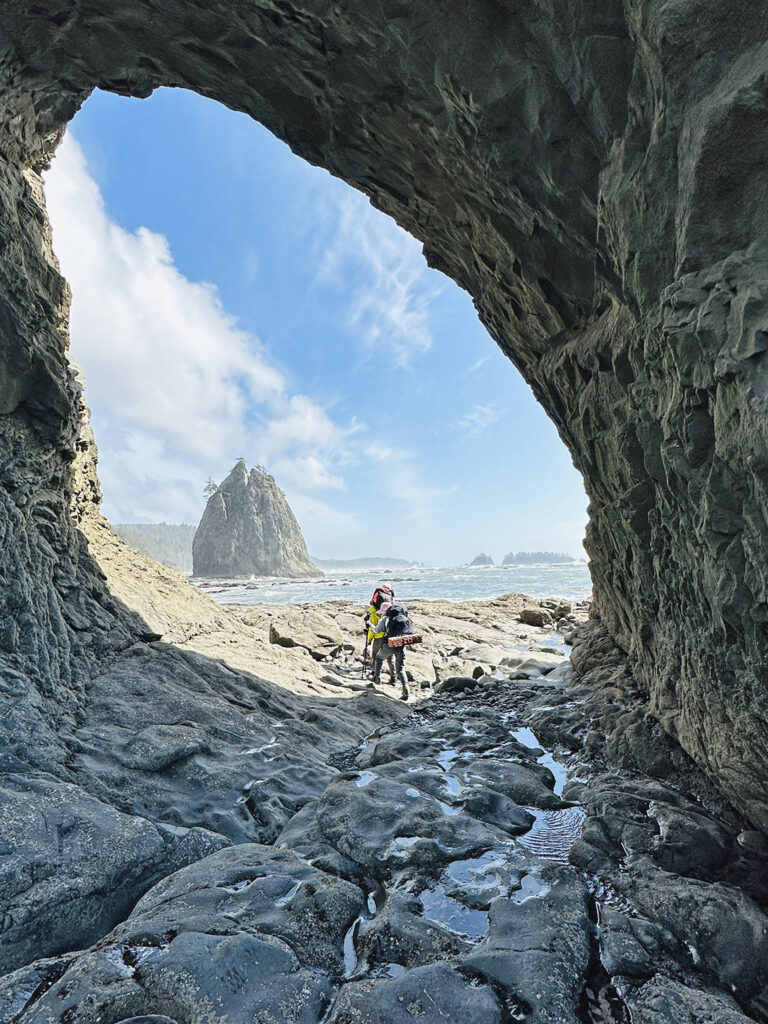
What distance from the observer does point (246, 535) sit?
102m

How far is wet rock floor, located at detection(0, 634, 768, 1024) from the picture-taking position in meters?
2.56

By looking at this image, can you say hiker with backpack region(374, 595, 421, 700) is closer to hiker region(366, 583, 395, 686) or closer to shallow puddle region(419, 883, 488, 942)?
hiker region(366, 583, 395, 686)

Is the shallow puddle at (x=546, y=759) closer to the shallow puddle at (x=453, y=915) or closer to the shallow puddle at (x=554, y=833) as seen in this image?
the shallow puddle at (x=554, y=833)

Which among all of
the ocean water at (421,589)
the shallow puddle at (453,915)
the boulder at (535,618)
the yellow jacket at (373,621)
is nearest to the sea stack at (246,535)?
the ocean water at (421,589)

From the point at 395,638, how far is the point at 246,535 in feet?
312

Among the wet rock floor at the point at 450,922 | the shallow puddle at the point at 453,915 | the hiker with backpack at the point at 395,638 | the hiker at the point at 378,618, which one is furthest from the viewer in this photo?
the hiker at the point at 378,618

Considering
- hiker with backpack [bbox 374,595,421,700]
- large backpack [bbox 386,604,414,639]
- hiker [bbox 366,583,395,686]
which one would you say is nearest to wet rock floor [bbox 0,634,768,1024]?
hiker with backpack [bbox 374,595,421,700]

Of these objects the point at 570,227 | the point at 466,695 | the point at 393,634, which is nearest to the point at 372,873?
the point at 466,695

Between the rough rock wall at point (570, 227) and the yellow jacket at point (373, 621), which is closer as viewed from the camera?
the rough rock wall at point (570, 227)

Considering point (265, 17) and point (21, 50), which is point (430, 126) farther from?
point (21, 50)

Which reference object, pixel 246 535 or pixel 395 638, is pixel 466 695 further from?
pixel 246 535

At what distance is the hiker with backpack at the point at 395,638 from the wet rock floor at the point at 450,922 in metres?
5.86

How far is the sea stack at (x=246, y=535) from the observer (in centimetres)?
10056

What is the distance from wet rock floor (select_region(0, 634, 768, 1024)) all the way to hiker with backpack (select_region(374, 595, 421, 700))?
231 inches
